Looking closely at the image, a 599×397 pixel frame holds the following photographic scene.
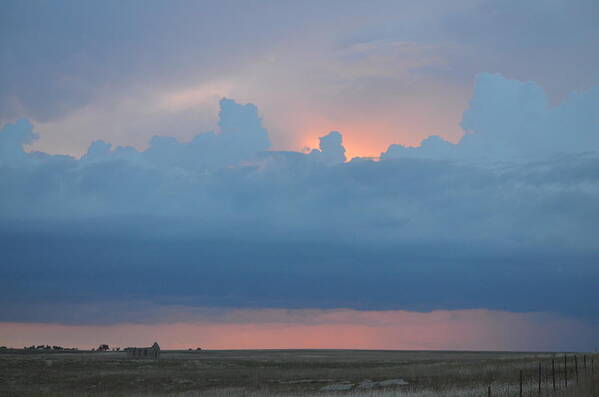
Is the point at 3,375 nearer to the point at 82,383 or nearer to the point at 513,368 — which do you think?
the point at 82,383

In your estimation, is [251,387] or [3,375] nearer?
[251,387]

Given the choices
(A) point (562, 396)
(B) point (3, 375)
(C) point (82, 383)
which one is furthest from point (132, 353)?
(A) point (562, 396)

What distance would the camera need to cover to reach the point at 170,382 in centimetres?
6231

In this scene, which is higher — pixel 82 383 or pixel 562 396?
pixel 562 396

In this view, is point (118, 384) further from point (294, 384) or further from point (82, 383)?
point (294, 384)

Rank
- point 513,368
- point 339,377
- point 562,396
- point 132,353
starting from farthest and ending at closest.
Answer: point 132,353
point 339,377
point 513,368
point 562,396

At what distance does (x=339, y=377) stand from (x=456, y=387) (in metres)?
20.9

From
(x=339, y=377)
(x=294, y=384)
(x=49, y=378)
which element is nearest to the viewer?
(x=294, y=384)

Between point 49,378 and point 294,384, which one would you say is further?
point 49,378

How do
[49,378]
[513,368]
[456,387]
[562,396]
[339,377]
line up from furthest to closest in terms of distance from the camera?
1. [49,378]
2. [339,377]
3. [513,368]
4. [456,387]
5. [562,396]

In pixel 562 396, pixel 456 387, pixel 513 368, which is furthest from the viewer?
pixel 513 368

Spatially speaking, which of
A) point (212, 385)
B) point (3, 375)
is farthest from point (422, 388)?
point (3, 375)

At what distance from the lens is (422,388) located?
43.7 metres

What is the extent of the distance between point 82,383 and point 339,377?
25.1 m
